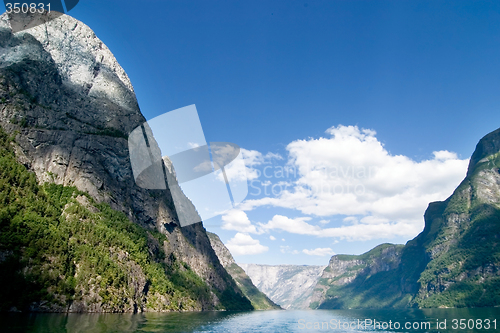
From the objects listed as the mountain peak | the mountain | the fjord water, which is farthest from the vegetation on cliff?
the mountain peak

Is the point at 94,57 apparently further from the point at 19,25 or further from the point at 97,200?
the point at 97,200

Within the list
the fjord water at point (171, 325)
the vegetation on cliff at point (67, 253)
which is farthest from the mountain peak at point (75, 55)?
the fjord water at point (171, 325)

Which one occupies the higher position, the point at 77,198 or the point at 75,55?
the point at 75,55

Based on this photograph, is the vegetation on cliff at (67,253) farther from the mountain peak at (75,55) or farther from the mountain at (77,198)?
the mountain peak at (75,55)

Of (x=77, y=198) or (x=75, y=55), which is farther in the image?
(x=75, y=55)

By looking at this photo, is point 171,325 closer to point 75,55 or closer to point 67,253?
point 67,253

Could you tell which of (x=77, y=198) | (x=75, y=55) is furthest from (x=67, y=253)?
(x=75, y=55)

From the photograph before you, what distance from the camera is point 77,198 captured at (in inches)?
3831

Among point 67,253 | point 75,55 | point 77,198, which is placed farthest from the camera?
point 75,55

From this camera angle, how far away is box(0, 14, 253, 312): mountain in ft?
221

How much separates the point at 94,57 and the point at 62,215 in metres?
83.6

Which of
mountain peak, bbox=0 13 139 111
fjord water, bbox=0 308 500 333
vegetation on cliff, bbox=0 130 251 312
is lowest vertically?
fjord water, bbox=0 308 500 333

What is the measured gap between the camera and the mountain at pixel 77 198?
67.3 meters

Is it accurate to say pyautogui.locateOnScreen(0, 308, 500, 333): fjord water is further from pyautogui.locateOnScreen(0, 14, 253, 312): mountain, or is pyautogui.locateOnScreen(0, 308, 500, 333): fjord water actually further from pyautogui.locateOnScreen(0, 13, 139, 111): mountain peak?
pyautogui.locateOnScreen(0, 13, 139, 111): mountain peak
